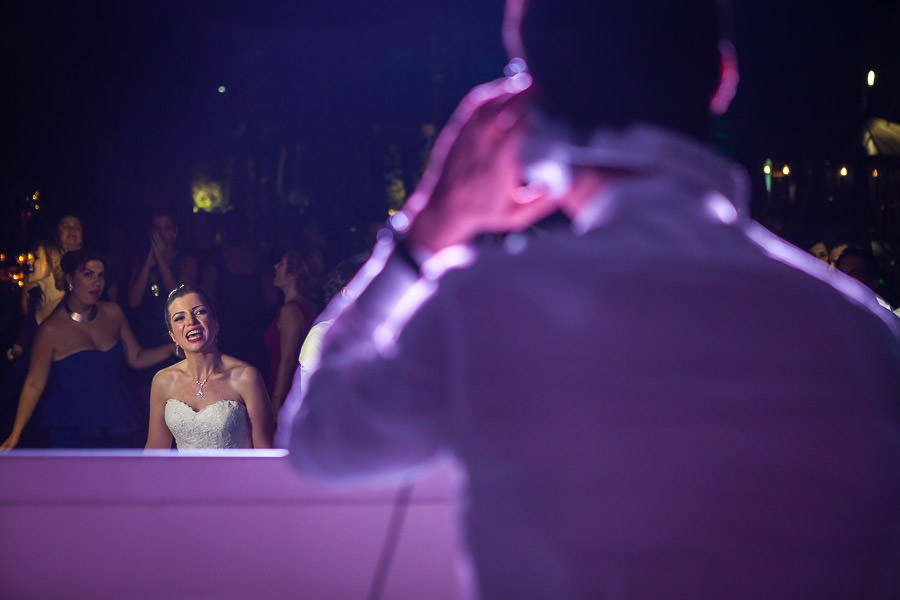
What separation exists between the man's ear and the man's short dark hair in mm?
19

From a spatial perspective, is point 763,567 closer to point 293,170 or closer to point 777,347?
point 777,347

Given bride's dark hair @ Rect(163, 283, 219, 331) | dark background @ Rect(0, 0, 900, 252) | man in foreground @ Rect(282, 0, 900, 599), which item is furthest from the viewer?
dark background @ Rect(0, 0, 900, 252)

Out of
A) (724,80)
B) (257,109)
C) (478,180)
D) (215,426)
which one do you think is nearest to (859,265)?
(215,426)

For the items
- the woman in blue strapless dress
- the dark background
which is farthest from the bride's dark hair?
the dark background

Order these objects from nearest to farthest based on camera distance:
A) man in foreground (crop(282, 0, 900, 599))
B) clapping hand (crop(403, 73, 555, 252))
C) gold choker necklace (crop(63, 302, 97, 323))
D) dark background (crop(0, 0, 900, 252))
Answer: man in foreground (crop(282, 0, 900, 599)), clapping hand (crop(403, 73, 555, 252)), gold choker necklace (crop(63, 302, 97, 323)), dark background (crop(0, 0, 900, 252))

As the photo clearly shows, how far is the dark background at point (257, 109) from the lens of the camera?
5652 mm

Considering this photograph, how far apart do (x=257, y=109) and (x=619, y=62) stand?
19.3 ft

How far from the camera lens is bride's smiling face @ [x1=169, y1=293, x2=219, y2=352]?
3.14m

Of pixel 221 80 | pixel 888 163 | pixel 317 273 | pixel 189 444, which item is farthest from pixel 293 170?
pixel 888 163

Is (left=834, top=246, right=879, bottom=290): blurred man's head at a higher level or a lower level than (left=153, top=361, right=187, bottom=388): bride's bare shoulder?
higher

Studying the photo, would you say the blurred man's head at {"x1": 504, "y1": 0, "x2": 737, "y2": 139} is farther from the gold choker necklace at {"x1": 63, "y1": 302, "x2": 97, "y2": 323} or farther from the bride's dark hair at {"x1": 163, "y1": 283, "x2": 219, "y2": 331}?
the gold choker necklace at {"x1": 63, "y1": 302, "x2": 97, "y2": 323}

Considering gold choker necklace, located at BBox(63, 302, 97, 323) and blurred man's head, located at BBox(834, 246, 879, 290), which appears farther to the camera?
blurred man's head, located at BBox(834, 246, 879, 290)

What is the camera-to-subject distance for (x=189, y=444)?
297cm

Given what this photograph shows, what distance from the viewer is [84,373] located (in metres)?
3.34
